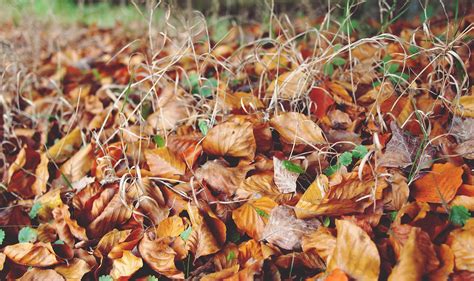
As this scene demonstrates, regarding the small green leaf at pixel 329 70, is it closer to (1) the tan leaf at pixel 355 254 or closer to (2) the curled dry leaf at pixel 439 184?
(2) the curled dry leaf at pixel 439 184

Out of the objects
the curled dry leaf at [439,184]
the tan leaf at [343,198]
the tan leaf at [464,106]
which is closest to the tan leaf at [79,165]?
the tan leaf at [343,198]

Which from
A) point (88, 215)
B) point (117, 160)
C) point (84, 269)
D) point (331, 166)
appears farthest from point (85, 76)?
point (331, 166)

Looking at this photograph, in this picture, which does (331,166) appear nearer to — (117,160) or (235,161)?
(235,161)

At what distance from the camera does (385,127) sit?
Answer: 1.21 meters

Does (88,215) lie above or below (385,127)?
below

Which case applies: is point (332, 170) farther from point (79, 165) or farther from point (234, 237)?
point (79, 165)

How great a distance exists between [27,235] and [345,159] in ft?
2.74

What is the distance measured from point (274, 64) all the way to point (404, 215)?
2.84 ft

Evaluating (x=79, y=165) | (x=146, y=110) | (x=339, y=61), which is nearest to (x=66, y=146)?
(x=79, y=165)

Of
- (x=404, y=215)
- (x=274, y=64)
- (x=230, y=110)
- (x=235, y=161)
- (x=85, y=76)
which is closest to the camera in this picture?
(x=404, y=215)

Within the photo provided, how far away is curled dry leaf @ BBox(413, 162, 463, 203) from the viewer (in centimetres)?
100

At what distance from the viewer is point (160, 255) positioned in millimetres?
1053

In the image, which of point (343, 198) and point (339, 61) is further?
point (339, 61)

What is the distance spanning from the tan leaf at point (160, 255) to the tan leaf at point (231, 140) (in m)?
0.28
